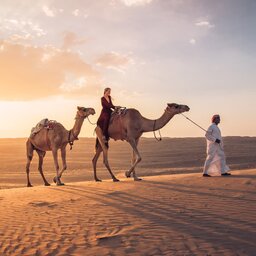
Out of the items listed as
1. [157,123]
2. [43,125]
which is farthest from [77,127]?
[157,123]

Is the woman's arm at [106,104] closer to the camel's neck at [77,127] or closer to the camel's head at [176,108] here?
the camel's neck at [77,127]

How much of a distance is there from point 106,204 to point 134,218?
1432 mm

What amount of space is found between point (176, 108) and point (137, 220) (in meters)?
5.97

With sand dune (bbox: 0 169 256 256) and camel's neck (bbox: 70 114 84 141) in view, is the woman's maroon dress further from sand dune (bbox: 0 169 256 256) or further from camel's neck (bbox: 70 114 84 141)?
→ sand dune (bbox: 0 169 256 256)

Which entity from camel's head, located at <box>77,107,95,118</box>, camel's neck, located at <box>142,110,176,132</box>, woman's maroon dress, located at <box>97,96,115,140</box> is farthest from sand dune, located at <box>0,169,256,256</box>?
camel's head, located at <box>77,107,95,118</box>

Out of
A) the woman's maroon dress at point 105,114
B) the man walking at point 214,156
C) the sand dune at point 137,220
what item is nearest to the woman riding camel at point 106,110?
the woman's maroon dress at point 105,114

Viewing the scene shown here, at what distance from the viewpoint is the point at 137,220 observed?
7.57m

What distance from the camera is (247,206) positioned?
827 cm

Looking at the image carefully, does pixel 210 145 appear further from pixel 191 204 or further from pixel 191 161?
pixel 191 161

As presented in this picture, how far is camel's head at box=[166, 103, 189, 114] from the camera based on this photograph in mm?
12742

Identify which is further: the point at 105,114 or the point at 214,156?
the point at 105,114

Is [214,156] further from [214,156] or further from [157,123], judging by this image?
[157,123]

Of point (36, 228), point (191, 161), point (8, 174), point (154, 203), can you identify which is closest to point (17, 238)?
point (36, 228)

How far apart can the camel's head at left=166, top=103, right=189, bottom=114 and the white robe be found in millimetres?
971
